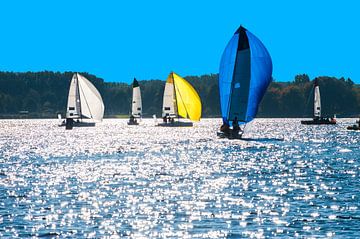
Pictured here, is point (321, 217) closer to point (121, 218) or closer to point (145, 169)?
point (121, 218)

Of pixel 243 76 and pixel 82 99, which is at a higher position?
pixel 82 99

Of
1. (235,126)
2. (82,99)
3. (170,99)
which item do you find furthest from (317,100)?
(235,126)

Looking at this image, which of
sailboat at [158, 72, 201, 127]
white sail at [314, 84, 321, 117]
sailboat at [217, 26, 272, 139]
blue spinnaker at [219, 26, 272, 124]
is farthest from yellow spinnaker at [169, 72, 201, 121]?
blue spinnaker at [219, 26, 272, 124]

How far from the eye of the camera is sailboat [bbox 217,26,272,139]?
246ft

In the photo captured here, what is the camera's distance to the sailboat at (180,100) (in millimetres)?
119062

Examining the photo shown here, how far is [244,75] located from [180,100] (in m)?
47.0

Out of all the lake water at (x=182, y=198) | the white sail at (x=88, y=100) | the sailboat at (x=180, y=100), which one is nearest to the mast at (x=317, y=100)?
the sailboat at (x=180, y=100)

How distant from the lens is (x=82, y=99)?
422ft

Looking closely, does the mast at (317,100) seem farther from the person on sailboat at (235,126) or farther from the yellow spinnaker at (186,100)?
the person on sailboat at (235,126)

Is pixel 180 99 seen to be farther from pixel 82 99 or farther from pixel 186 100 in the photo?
pixel 82 99

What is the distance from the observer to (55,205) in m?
31.9

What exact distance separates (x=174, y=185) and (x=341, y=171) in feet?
44.3

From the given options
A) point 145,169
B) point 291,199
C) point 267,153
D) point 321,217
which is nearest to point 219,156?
point 267,153

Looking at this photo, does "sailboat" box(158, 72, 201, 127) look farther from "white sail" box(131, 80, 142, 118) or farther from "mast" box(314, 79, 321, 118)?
"mast" box(314, 79, 321, 118)
